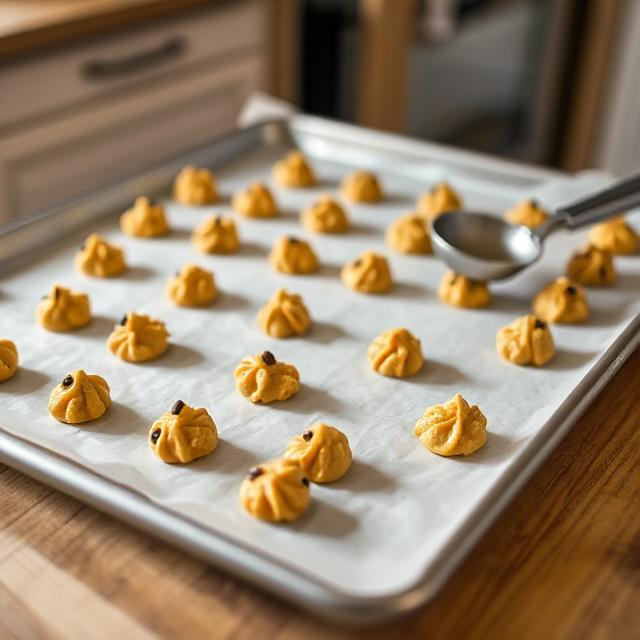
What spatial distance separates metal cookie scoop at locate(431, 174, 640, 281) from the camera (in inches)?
46.3

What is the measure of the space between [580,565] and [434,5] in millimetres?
1933

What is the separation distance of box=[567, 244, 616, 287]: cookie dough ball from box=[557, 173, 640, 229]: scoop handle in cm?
5

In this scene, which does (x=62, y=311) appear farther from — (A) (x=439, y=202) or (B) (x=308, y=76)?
(B) (x=308, y=76)

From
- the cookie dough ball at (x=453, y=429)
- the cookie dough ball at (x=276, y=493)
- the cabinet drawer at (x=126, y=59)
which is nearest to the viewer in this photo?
the cookie dough ball at (x=276, y=493)

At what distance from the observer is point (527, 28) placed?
2744mm

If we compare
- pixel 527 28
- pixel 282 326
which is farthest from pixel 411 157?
pixel 527 28

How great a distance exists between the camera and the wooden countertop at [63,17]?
149cm

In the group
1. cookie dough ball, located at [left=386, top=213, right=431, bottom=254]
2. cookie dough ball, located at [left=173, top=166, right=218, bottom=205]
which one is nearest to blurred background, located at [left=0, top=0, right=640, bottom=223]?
cookie dough ball, located at [left=173, top=166, right=218, bottom=205]

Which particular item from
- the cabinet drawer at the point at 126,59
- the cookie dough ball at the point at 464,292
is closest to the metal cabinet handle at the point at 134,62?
the cabinet drawer at the point at 126,59

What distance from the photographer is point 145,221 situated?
4.32ft

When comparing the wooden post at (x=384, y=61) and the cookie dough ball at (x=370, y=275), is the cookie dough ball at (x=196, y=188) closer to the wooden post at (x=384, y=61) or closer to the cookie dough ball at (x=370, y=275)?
the cookie dough ball at (x=370, y=275)

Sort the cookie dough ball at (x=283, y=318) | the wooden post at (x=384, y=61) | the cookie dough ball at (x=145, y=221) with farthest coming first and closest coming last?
1. the wooden post at (x=384, y=61)
2. the cookie dough ball at (x=145, y=221)
3. the cookie dough ball at (x=283, y=318)

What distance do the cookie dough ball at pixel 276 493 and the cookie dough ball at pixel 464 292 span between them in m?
0.46

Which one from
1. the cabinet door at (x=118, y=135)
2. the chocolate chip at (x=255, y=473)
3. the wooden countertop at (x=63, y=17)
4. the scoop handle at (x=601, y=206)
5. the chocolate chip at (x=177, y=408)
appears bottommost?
the cabinet door at (x=118, y=135)
